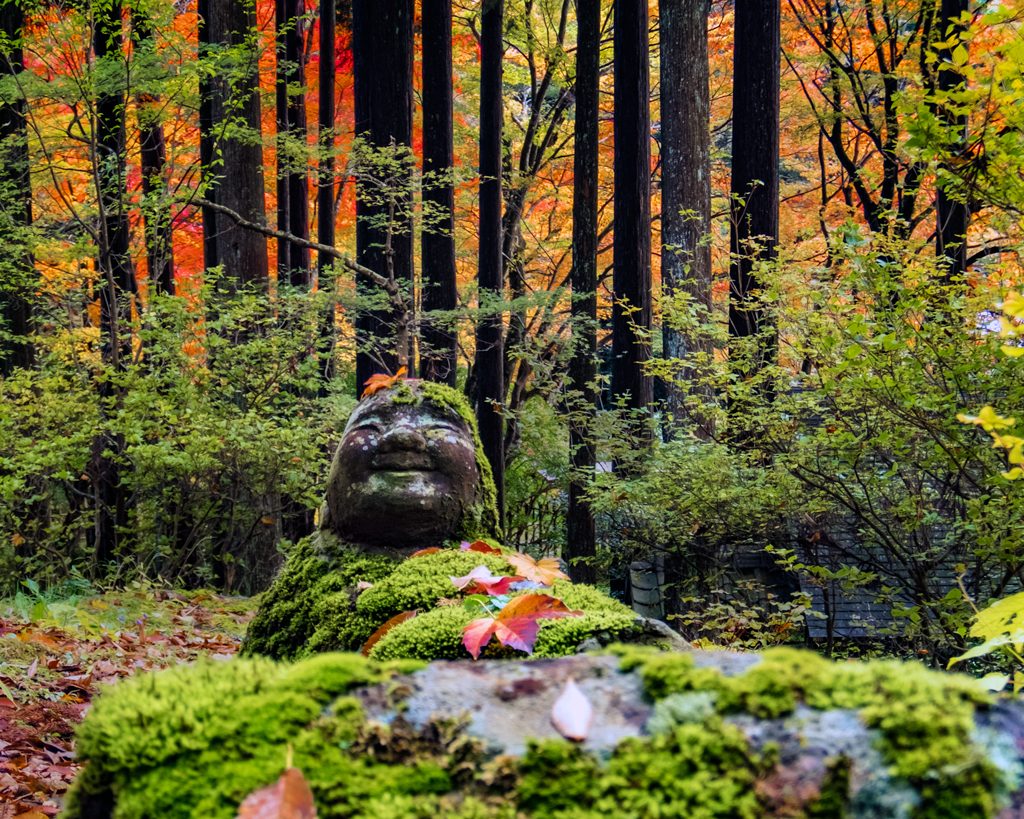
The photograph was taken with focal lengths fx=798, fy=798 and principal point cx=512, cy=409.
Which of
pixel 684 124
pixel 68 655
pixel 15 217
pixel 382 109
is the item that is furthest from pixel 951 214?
pixel 15 217

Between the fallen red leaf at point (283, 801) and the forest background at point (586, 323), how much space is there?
3.57 m

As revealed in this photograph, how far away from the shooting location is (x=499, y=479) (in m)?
13.3

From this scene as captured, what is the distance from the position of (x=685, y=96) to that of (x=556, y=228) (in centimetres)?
1018

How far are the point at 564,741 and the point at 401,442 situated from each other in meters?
2.75

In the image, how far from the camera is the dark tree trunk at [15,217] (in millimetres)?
9453

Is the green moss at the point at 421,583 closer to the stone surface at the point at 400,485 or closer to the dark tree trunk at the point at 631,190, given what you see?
the stone surface at the point at 400,485

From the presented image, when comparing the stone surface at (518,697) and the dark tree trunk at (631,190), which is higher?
the dark tree trunk at (631,190)

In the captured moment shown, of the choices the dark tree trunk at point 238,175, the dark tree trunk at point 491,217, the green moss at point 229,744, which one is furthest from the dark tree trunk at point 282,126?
the green moss at point 229,744

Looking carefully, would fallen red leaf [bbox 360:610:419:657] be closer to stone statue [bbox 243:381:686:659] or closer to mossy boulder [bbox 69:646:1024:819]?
stone statue [bbox 243:381:686:659]

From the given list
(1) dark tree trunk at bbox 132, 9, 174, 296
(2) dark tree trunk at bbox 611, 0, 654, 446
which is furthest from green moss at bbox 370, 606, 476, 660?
(2) dark tree trunk at bbox 611, 0, 654, 446

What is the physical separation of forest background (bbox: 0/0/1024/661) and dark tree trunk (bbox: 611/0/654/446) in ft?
0.15

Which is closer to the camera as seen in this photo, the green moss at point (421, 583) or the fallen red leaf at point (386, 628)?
the fallen red leaf at point (386, 628)

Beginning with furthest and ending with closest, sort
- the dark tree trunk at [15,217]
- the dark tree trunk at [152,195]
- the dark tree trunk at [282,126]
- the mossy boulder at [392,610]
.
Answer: the dark tree trunk at [282,126] → the dark tree trunk at [15,217] → the dark tree trunk at [152,195] → the mossy boulder at [392,610]

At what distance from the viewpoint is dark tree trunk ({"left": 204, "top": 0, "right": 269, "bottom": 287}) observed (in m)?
10.6
